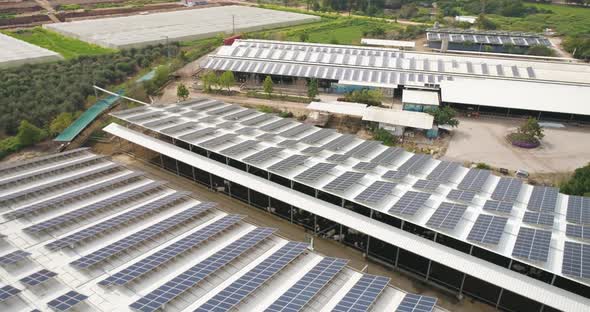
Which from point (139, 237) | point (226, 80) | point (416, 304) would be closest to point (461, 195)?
point (416, 304)

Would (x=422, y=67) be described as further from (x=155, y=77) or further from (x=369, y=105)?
(x=155, y=77)

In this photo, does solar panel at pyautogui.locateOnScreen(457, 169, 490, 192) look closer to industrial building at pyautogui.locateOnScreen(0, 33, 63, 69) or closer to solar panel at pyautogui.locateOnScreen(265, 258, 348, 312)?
solar panel at pyautogui.locateOnScreen(265, 258, 348, 312)

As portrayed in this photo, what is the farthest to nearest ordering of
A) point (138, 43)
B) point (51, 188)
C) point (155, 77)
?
point (138, 43) → point (155, 77) → point (51, 188)

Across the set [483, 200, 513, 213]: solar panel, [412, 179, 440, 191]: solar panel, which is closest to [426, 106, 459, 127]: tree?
[412, 179, 440, 191]: solar panel

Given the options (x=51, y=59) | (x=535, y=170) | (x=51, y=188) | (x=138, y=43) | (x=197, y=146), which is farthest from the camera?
(x=138, y=43)

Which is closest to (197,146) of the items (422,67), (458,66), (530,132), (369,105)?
(369,105)

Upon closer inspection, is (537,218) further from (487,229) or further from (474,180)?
(474,180)

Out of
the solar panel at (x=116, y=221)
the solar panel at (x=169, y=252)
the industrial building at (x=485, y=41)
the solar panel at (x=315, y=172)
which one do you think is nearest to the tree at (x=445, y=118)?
the solar panel at (x=315, y=172)
